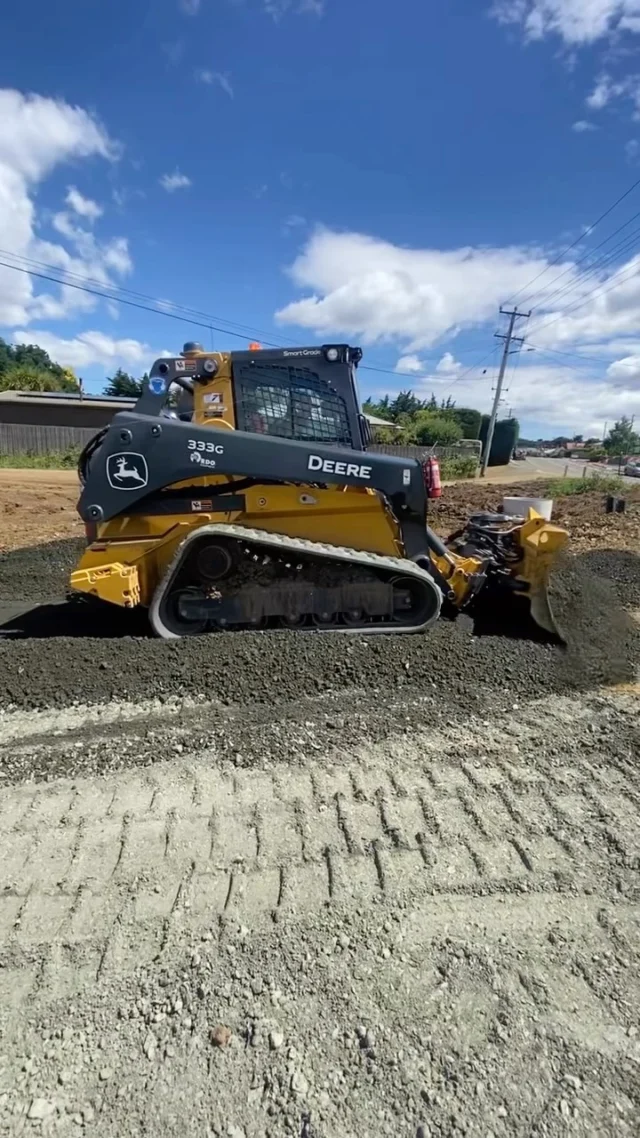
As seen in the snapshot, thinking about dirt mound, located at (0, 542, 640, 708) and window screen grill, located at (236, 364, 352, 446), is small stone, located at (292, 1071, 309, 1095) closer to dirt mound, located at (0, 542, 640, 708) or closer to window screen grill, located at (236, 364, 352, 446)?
dirt mound, located at (0, 542, 640, 708)

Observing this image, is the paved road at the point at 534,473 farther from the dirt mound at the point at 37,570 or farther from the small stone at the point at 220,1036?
the small stone at the point at 220,1036

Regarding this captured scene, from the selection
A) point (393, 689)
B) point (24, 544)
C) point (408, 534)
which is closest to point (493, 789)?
point (393, 689)

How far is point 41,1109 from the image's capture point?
1648mm

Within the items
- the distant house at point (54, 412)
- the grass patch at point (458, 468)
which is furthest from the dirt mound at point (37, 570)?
the grass patch at point (458, 468)

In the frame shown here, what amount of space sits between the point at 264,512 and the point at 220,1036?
390 cm

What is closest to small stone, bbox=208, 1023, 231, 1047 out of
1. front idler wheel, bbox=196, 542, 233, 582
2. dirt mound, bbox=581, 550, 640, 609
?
front idler wheel, bbox=196, 542, 233, 582

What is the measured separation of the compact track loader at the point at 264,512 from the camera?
500cm

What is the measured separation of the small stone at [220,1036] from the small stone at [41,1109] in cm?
45

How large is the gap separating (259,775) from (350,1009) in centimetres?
139

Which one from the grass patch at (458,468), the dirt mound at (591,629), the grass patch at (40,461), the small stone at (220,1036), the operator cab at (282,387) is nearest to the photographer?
the small stone at (220,1036)

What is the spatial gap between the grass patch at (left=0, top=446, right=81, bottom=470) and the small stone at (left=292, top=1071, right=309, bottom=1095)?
27325 mm

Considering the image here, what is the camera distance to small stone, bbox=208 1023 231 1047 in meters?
1.81

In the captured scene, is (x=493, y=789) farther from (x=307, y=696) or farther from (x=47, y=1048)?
(x=47, y=1048)

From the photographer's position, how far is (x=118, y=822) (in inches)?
111
